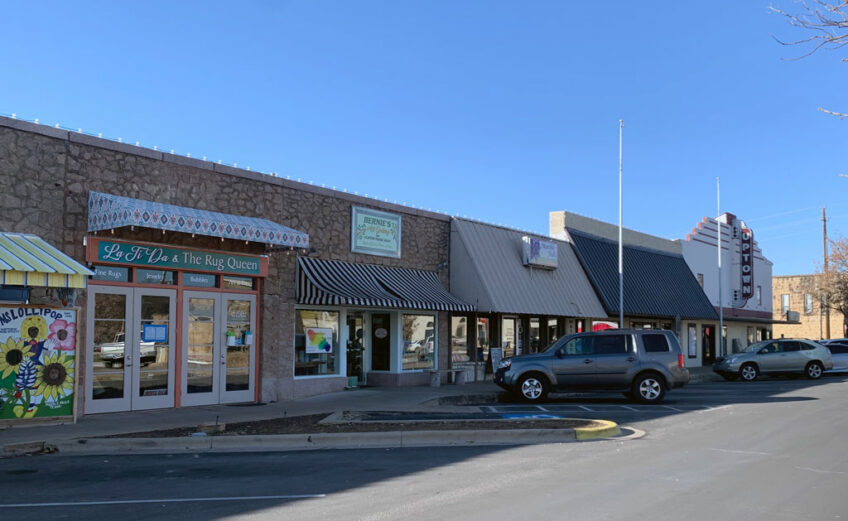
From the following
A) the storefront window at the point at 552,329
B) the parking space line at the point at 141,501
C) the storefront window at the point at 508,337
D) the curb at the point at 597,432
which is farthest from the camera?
the storefront window at the point at 552,329

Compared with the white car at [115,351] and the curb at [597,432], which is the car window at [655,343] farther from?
the white car at [115,351]

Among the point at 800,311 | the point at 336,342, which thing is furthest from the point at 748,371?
the point at 800,311

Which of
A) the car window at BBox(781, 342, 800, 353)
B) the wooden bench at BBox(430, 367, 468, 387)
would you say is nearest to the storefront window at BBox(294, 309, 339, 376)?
the wooden bench at BBox(430, 367, 468, 387)

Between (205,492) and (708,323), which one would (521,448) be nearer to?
(205,492)

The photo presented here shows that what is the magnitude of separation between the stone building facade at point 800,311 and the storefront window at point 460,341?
39765mm

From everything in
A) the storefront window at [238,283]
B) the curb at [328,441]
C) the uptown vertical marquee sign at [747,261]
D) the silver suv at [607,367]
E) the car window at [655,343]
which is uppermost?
the uptown vertical marquee sign at [747,261]

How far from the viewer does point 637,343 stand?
726 inches

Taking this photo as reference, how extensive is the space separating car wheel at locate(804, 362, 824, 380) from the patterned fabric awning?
20844mm

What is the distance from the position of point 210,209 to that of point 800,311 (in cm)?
5275

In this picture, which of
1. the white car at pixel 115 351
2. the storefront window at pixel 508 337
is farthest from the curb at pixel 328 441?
the storefront window at pixel 508 337

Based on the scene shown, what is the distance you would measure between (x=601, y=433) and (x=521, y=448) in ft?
6.25

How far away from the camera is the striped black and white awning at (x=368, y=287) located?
1781cm

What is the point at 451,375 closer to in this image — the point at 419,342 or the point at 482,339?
the point at 419,342

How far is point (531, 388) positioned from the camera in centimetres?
1859
